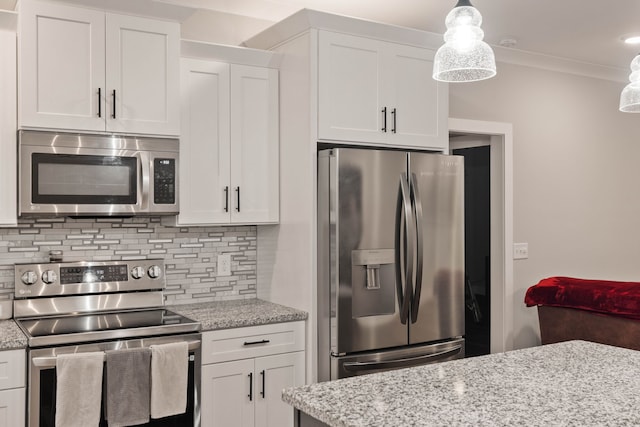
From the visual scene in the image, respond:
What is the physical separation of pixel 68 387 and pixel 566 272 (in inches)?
151

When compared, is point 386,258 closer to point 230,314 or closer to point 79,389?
point 230,314

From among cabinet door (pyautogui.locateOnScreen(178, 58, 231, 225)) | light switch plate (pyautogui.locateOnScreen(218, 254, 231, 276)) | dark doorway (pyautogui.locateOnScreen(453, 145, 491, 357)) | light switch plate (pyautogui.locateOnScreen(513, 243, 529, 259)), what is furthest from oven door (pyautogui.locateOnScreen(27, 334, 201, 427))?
dark doorway (pyautogui.locateOnScreen(453, 145, 491, 357))

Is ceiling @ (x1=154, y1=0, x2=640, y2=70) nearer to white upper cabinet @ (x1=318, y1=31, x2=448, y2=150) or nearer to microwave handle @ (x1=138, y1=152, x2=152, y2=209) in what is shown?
white upper cabinet @ (x1=318, y1=31, x2=448, y2=150)

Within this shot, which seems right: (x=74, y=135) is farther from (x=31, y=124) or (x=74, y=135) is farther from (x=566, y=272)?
(x=566, y=272)

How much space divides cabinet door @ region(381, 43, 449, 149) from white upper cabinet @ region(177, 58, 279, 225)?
638 mm

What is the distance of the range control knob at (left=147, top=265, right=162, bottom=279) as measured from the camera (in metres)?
3.53

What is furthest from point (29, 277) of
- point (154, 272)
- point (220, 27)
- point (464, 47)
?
point (464, 47)

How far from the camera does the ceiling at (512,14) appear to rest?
3732 millimetres

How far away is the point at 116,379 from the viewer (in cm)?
278

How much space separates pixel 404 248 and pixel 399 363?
23.8 inches

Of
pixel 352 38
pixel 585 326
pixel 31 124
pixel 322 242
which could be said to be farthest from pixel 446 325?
pixel 31 124

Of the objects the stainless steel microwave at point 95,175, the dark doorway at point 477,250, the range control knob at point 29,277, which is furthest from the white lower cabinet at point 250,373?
the dark doorway at point 477,250

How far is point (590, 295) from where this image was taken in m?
4.19

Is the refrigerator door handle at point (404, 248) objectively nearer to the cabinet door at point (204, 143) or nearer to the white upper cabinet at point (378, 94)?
the white upper cabinet at point (378, 94)
